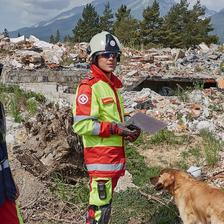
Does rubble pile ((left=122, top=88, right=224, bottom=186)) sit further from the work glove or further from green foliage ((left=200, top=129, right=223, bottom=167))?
the work glove

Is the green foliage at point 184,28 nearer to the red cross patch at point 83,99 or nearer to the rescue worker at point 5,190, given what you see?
the red cross patch at point 83,99

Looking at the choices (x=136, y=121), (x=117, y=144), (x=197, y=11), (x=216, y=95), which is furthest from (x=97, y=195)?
(x=197, y=11)

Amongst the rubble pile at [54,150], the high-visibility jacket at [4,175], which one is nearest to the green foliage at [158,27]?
the rubble pile at [54,150]

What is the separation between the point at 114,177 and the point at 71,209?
1.30 m

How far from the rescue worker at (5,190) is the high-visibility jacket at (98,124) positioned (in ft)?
1.93

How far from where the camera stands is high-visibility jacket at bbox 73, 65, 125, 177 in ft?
6.24

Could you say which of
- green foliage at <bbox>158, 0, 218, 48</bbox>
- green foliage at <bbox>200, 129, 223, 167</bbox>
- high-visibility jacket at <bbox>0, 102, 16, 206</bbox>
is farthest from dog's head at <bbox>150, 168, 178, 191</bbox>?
green foliage at <bbox>158, 0, 218, 48</bbox>

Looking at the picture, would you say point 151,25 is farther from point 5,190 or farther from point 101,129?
point 5,190

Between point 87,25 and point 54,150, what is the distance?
33.5m

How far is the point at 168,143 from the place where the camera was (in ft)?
16.6

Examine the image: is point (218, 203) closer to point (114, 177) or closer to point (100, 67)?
point (114, 177)

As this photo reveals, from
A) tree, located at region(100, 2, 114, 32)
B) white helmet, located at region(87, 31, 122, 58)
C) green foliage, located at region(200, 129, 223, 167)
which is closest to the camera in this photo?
white helmet, located at region(87, 31, 122, 58)

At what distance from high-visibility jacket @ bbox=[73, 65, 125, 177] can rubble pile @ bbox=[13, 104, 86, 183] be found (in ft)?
5.13

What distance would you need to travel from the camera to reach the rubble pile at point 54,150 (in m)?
3.40
